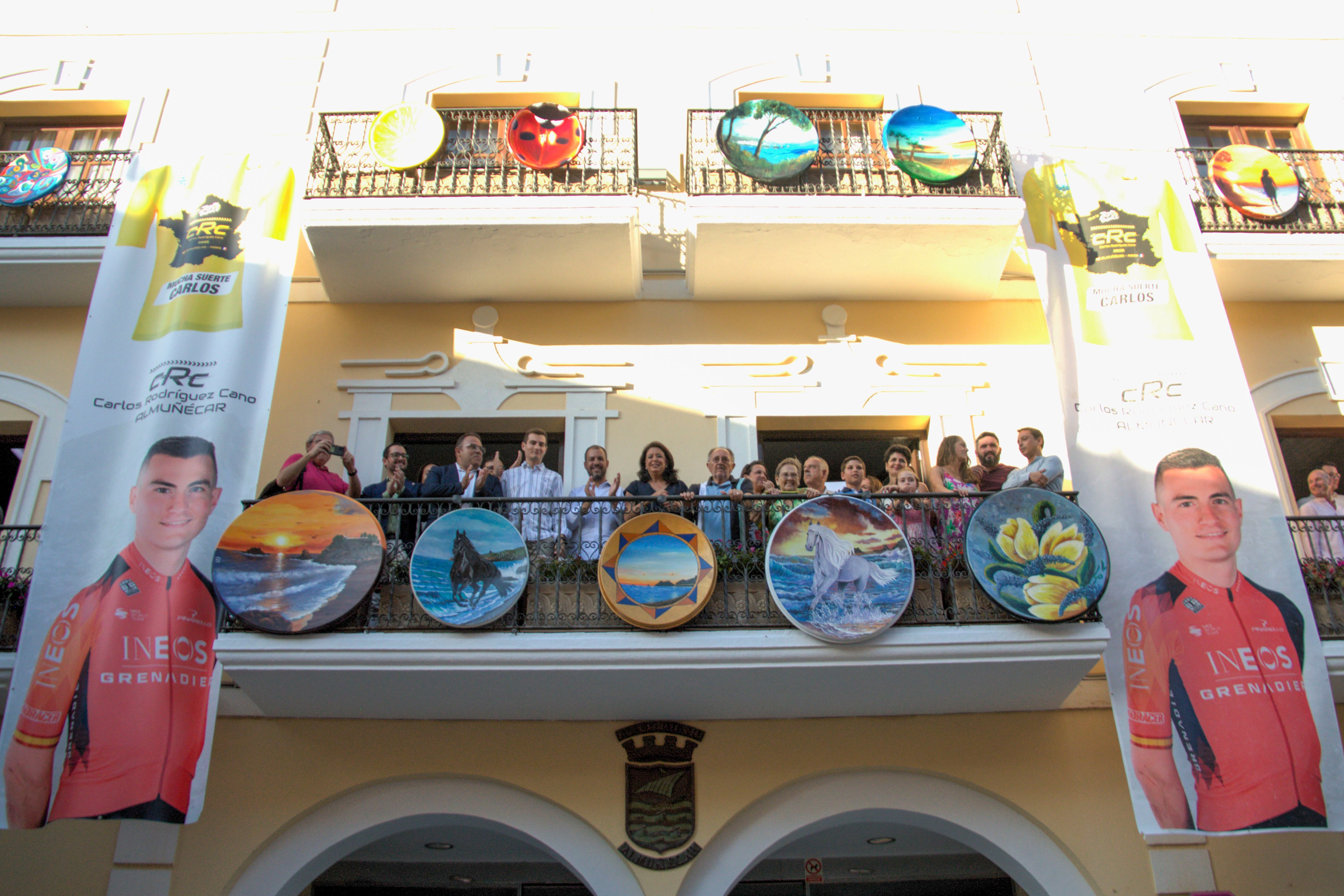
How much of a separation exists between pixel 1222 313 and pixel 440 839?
7958 millimetres

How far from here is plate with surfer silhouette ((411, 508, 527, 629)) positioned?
595 cm

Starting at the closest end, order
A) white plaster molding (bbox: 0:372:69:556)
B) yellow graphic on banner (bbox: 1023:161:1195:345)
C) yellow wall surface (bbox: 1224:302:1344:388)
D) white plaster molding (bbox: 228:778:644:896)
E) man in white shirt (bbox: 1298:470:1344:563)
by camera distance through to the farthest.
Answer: white plaster molding (bbox: 228:778:644:896) < man in white shirt (bbox: 1298:470:1344:563) < yellow graphic on banner (bbox: 1023:161:1195:345) < white plaster molding (bbox: 0:372:69:556) < yellow wall surface (bbox: 1224:302:1344:388)

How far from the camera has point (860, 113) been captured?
894 cm

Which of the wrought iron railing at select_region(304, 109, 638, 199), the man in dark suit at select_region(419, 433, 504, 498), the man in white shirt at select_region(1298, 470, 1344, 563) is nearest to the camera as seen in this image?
the man in dark suit at select_region(419, 433, 504, 498)

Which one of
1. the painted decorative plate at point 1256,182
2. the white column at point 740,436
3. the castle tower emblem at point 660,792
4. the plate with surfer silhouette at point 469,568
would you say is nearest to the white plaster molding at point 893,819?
the castle tower emblem at point 660,792

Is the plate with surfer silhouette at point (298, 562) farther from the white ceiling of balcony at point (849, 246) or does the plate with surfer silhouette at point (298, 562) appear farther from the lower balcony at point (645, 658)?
the white ceiling of balcony at point (849, 246)

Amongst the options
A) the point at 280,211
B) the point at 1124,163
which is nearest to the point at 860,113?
the point at 1124,163

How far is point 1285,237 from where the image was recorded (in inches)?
328

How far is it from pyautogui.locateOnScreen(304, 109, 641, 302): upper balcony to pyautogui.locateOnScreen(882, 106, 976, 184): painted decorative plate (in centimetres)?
239

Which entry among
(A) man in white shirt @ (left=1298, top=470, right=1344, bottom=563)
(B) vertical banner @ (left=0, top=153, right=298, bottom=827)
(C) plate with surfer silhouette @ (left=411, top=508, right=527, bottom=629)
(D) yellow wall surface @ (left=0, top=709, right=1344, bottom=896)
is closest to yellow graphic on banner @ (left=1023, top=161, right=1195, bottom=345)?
(A) man in white shirt @ (left=1298, top=470, right=1344, bottom=563)

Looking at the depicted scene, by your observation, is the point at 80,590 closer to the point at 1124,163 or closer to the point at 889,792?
the point at 889,792

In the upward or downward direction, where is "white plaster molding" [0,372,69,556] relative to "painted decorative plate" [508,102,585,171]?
downward

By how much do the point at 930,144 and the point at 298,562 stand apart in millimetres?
6311

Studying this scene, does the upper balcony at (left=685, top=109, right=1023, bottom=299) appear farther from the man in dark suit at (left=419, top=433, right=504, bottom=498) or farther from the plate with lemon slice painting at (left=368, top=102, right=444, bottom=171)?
the man in dark suit at (left=419, top=433, right=504, bottom=498)
